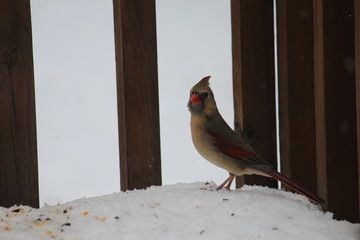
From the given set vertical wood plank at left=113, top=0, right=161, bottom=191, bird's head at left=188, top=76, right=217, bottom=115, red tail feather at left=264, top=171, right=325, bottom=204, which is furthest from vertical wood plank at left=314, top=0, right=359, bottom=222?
vertical wood plank at left=113, top=0, right=161, bottom=191

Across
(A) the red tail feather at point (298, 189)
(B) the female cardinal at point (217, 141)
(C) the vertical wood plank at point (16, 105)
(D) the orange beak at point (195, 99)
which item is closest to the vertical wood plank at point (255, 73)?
(B) the female cardinal at point (217, 141)

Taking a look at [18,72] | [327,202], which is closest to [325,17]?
[327,202]

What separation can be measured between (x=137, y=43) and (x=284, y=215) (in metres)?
1.35

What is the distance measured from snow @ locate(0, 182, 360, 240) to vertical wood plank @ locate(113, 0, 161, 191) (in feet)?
Result: 1.01

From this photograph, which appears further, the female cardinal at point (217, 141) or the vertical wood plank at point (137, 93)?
the vertical wood plank at point (137, 93)

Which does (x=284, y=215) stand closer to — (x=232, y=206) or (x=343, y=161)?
(x=232, y=206)

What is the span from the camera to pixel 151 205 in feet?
9.78

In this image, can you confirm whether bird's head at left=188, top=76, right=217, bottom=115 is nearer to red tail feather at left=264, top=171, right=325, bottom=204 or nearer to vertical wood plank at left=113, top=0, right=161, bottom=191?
vertical wood plank at left=113, top=0, right=161, bottom=191

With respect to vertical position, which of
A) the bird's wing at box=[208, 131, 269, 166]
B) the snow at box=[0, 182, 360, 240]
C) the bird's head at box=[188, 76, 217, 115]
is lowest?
the snow at box=[0, 182, 360, 240]

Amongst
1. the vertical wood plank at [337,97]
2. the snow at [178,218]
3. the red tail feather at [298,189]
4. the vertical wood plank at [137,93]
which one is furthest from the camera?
the vertical wood plank at [137,93]

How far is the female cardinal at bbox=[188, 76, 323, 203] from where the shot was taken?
10.8ft

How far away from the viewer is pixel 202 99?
3412 millimetres

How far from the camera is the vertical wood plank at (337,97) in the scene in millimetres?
3234

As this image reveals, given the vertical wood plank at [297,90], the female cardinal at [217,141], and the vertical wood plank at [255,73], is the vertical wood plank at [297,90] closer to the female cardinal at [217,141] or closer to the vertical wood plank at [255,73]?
the vertical wood plank at [255,73]
